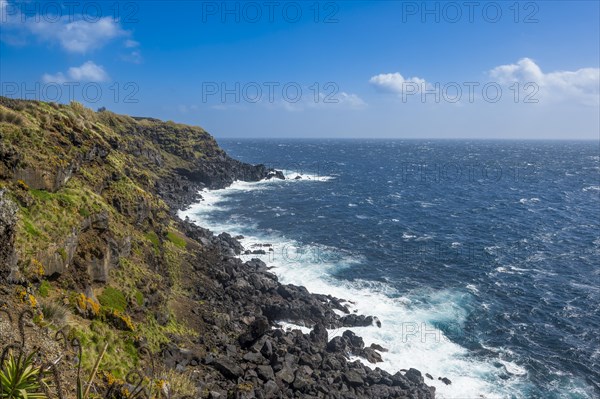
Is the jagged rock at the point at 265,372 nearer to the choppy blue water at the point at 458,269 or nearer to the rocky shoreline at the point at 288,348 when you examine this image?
the rocky shoreline at the point at 288,348

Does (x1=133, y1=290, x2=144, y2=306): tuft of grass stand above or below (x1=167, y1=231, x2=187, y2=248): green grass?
below

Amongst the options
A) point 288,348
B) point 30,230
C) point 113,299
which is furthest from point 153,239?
point 288,348

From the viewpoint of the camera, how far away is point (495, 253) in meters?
58.8

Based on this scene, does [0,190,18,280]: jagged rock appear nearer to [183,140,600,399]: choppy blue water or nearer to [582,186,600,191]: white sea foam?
[183,140,600,399]: choppy blue water

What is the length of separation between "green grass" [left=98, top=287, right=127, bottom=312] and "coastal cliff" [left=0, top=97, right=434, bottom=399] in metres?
0.09

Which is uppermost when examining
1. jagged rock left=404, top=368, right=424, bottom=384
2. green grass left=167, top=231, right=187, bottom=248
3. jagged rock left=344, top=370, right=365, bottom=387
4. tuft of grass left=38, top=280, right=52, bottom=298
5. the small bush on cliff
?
the small bush on cliff

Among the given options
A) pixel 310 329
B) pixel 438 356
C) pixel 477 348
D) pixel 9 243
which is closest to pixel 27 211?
pixel 9 243

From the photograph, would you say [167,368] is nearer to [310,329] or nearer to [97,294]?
[97,294]

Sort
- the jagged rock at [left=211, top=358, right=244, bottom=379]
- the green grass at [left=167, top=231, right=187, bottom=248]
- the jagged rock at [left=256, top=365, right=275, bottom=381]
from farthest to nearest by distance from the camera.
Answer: the green grass at [left=167, top=231, right=187, bottom=248], the jagged rock at [left=256, top=365, right=275, bottom=381], the jagged rock at [left=211, top=358, right=244, bottom=379]

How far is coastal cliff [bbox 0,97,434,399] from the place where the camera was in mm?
19984

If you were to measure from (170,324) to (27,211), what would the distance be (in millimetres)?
12511

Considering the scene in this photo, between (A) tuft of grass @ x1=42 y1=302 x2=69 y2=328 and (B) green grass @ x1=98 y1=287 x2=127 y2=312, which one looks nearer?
(A) tuft of grass @ x1=42 y1=302 x2=69 y2=328

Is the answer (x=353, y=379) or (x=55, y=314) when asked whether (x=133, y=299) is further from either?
(x=353, y=379)

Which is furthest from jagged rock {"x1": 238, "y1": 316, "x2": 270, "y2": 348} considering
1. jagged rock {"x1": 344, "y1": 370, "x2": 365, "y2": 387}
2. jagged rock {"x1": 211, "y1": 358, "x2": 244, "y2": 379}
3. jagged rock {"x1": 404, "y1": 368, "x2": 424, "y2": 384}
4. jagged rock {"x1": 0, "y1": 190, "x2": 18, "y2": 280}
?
jagged rock {"x1": 0, "y1": 190, "x2": 18, "y2": 280}
